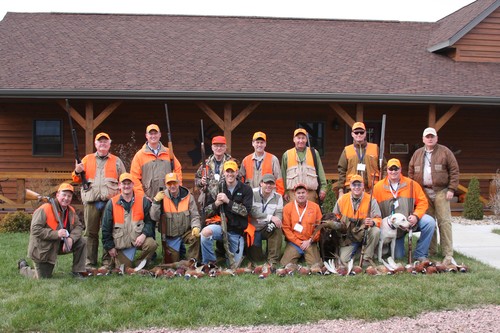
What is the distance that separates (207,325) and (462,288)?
283cm

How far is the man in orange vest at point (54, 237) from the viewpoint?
21.3 feet

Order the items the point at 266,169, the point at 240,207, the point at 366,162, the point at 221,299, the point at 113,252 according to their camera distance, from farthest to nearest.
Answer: the point at 366,162 < the point at 266,169 < the point at 240,207 < the point at 113,252 < the point at 221,299

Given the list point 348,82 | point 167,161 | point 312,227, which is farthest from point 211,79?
point 312,227

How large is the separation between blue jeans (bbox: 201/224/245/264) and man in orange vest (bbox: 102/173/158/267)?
0.60 meters

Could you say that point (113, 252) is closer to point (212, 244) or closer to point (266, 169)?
point (212, 244)

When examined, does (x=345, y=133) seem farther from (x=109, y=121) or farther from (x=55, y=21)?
(x=55, y=21)

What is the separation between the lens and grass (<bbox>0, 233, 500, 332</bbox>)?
5219 millimetres

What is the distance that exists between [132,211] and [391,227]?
128 inches

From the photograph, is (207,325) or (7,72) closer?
(207,325)

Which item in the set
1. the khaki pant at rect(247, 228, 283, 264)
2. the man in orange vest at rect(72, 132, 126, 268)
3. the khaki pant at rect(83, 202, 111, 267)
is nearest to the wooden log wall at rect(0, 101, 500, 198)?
the man in orange vest at rect(72, 132, 126, 268)

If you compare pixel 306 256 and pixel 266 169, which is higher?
pixel 266 169

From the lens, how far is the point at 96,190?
24.3ft

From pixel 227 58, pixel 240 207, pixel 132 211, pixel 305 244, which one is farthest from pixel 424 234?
pixel 227 58

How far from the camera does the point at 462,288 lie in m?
6.19
